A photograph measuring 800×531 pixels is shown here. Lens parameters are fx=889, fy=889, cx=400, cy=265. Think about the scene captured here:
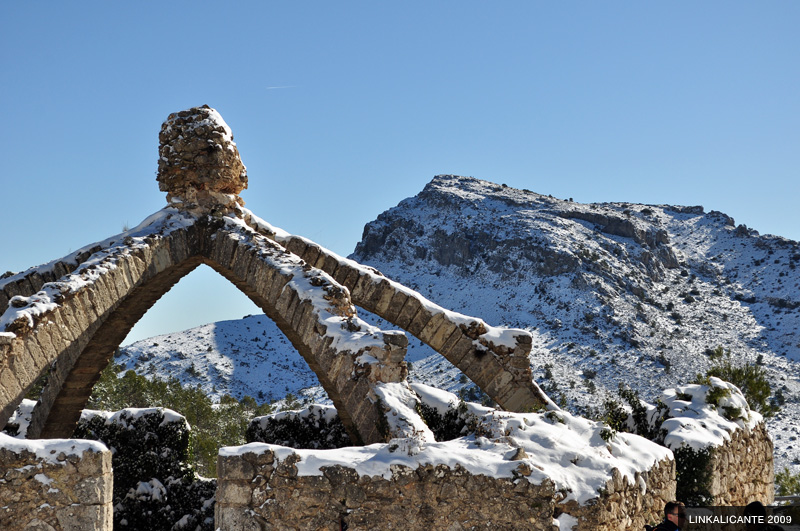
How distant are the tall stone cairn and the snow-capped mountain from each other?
862 inches

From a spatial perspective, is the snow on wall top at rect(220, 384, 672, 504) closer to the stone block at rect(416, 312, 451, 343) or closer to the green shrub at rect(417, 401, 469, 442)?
the green shrub at rect(417, 401, 469, 442)

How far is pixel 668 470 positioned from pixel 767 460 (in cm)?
336

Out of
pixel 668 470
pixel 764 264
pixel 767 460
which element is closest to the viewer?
pixel 668 470

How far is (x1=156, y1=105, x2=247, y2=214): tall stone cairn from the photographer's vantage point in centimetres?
965

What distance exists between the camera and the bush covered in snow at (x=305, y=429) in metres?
9.84

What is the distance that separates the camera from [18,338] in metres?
6.86

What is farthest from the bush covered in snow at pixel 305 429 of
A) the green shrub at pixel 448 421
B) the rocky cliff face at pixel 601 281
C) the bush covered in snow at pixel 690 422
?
the rocky cliff face at pixel 601 281

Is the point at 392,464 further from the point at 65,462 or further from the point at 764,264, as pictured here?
the point at 764,264

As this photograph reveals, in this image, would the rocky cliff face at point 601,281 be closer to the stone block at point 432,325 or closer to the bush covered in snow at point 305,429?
the bush covered in snow at point 305,429

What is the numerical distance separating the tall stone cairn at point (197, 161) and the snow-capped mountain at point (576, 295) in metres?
21.9

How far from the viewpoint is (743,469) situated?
8406mm

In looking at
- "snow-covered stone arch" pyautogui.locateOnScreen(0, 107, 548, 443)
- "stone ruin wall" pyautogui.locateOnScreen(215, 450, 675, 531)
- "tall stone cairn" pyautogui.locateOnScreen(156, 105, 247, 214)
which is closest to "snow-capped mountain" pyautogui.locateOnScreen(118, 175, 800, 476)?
"snow-covered stone arch" pyautogui.locateOnScreen(0, 107, 548, 443)

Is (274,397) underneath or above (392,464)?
above

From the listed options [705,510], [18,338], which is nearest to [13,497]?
[18,338]
